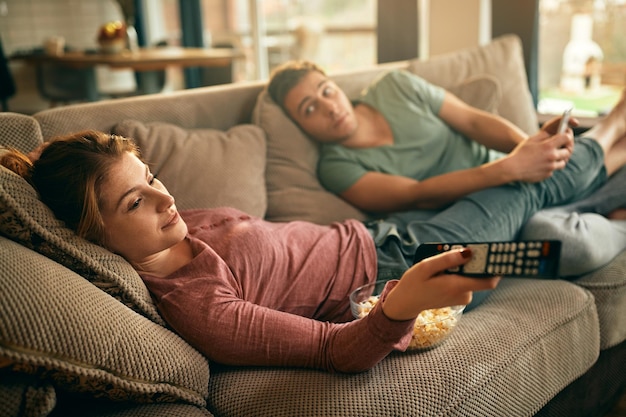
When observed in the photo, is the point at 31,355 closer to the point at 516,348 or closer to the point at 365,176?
the point at 516,348

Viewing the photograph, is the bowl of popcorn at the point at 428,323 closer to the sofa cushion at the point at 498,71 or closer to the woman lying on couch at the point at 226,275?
the woman lying on couch at the point at 226,275

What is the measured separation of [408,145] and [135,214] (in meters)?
1.05

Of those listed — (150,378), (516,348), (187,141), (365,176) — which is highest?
(187,141)

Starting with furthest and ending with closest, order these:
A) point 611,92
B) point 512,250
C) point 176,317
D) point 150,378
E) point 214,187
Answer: point 611,92 → point 214,187 → point 176,317 → point 150,378 → point 512,250

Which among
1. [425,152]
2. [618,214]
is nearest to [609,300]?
[618,214]

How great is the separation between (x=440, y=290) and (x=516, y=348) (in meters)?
0.43

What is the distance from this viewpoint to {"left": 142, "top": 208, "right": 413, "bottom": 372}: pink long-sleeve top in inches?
43.6

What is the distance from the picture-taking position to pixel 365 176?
6.02 feet

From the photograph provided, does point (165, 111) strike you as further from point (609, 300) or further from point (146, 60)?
point (146, 60)

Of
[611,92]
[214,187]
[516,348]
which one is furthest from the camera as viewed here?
[611,92]

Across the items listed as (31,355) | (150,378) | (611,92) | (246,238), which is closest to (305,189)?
(246,238)

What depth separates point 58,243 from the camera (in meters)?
1.07

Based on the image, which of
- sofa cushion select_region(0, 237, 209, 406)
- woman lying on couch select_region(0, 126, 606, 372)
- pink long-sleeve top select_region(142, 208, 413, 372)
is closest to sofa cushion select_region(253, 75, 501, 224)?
pink long-sleeve top select_region(142, 208, 413, 372)

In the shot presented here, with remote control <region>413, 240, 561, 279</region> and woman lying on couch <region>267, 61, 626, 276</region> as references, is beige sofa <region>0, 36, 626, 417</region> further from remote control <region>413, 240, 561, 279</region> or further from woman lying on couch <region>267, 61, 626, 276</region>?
remote control <region>413, 240, 561, 279</region>
